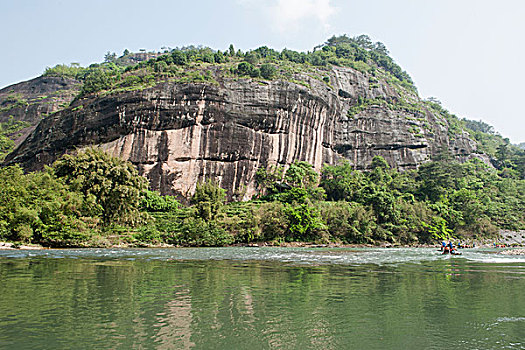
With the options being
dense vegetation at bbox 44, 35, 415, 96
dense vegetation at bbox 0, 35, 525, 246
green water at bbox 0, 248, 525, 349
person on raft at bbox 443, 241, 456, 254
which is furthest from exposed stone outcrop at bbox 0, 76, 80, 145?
green water at bbox 0, 248, 525, 349

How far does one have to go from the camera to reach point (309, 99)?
68500 millimetres

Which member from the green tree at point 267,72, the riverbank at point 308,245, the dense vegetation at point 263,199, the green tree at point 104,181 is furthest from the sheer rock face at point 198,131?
the green tree at point 104,181

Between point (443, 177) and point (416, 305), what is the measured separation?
6304 centimetres

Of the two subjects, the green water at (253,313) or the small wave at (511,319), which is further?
the small wave at (511,319)

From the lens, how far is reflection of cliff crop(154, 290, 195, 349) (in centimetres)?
604

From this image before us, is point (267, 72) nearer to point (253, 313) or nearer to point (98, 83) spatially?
point (98, 83)

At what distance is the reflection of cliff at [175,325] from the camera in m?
6.04

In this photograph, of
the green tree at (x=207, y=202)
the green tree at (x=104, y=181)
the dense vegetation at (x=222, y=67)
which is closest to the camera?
the green tree at (x=104, y=181)

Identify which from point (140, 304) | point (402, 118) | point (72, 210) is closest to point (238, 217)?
point (72, 210)

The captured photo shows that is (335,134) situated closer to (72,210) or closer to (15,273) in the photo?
(72,210)

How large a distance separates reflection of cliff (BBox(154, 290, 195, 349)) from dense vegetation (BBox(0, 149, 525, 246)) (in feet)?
78.5

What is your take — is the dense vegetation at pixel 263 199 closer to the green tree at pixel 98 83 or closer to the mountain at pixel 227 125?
the green tree at pixel 98 83

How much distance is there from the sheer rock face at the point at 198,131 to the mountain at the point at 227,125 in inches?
6.4

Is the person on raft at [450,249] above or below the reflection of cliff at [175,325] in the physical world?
below
